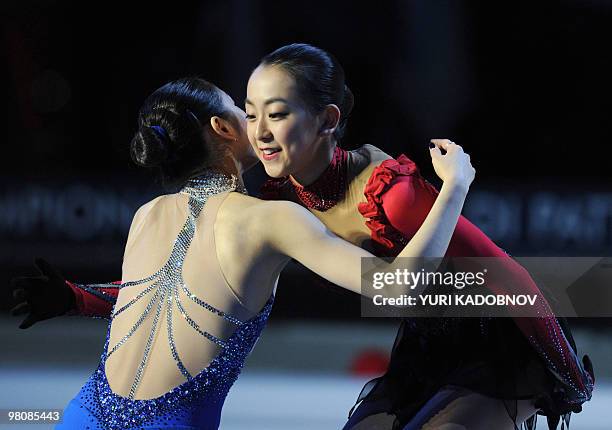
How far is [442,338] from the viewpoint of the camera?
87.7 inches

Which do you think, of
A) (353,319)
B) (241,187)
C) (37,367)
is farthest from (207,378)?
(353,319)

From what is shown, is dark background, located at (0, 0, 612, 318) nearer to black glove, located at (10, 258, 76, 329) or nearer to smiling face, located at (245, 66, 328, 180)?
black glove, located at (10, 258, 76, 329)

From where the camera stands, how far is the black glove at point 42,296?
2.19 m

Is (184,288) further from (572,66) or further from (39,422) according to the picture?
(572,66)

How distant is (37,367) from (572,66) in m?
2.90

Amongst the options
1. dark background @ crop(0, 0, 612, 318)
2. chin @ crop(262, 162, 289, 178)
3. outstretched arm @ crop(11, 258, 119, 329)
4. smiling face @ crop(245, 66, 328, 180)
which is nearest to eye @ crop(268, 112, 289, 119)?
smiling face @ crop(245, 66, 328, 180)

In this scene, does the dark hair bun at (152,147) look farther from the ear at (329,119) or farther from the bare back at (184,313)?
the ear at (329,119)

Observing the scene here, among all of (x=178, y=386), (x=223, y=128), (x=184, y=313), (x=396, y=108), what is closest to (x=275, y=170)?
(x=223, y=128)

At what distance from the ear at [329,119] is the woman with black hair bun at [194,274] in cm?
26

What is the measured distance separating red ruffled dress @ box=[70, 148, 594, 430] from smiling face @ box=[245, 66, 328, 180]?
133 millimetres

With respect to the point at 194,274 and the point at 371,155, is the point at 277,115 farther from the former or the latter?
the point at 194,274

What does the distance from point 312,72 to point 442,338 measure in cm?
69

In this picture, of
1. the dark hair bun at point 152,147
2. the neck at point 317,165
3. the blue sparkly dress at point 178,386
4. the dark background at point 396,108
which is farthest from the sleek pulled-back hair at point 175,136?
the dark background at point 396,108

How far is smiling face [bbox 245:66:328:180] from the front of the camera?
202cm
